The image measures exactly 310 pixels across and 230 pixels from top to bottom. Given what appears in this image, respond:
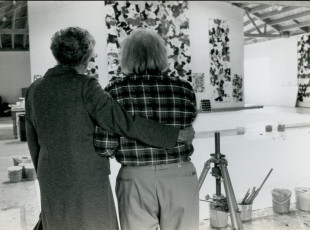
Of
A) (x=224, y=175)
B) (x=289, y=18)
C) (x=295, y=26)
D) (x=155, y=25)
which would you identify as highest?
(x=289, y=18)

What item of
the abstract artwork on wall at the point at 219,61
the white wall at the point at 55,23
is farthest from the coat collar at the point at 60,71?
the abstract artwork on wall at the point at 219,61

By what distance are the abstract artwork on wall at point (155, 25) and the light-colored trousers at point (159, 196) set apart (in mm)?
8647

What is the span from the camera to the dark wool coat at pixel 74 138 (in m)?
1.51

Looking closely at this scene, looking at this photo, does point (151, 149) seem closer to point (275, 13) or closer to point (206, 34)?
point (206, 34)

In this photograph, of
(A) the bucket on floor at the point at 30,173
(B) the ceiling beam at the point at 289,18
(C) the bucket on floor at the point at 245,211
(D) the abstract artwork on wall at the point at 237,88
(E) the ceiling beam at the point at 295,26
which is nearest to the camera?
(C) the bucket on floor at the point at 245,211

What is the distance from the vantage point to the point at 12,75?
18.0 metres

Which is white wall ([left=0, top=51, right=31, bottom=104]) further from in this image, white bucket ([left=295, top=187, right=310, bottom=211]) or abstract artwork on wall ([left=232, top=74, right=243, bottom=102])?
white bucket ([left=295, top=187, right=310, bottom=211])

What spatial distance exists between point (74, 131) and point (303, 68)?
14112 mm

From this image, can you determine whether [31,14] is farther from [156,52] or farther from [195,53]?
[156,52]

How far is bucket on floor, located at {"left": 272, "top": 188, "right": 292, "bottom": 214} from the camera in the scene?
3.07 meters

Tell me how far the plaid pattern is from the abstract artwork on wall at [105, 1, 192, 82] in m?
8.62

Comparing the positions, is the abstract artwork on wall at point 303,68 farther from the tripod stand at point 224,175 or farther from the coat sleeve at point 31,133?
the coat sleeve at point 31,133

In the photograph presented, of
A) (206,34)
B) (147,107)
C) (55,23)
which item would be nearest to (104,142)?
(147,107)

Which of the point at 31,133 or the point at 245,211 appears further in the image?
the point at 245,211
